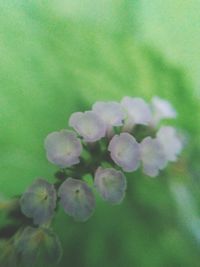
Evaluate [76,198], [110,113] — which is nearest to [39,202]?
[76,198]

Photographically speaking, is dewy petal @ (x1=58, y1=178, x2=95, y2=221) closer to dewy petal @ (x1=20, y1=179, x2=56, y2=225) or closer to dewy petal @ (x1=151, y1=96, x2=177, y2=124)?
dewy petal @ (x1=20, y1=179, x2=56, y2=225)

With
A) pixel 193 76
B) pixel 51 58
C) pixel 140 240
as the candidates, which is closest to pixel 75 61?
pixel 51 58

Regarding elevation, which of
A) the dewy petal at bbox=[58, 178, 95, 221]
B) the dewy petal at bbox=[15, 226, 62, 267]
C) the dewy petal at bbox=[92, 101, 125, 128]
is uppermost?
the dewy petal at bbox=[92, 101, 125, 128]

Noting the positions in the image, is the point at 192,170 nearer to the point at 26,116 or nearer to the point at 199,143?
the point at 199,143

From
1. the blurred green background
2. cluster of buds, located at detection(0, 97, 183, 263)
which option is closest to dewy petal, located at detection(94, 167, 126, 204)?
cluster of buds, located at detection(0, 97, 183, 263)

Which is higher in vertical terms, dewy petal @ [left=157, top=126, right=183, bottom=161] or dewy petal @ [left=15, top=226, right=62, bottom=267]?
dewy petal @ [left=157, top=126, right=183, bottom=161]

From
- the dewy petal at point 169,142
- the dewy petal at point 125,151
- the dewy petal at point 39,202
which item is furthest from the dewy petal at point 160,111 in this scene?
the dewy petal at point 39,202
